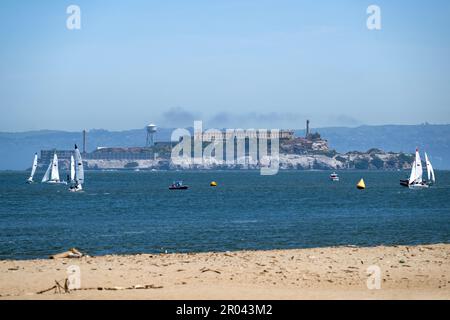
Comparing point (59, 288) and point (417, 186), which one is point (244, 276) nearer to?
point (59, 288)

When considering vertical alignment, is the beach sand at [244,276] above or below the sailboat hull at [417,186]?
above

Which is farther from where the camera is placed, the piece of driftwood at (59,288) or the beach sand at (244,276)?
the piece of driftwood at (59,288)

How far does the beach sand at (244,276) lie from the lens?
20172 mm

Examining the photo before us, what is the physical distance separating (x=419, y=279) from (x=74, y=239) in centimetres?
2693

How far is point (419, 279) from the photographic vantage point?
22.6 metres

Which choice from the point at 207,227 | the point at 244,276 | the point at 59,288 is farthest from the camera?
the point at 207,227

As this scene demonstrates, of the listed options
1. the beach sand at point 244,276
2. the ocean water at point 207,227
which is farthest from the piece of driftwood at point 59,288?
the ocean water at point 207,227

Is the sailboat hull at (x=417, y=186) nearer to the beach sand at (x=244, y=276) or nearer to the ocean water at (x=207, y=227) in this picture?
the ocean water at (x=207, y=227)

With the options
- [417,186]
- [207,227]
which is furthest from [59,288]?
[417,186]

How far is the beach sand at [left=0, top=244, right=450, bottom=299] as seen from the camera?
20.2 metres

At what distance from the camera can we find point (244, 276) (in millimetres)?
23156

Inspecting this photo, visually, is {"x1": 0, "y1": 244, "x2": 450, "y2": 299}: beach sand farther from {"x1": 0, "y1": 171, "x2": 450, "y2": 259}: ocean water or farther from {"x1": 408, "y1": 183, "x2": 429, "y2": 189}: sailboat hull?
{"x1": 408, "y1": 183, "x2": 429, "y2": 189}: sailboat hull
